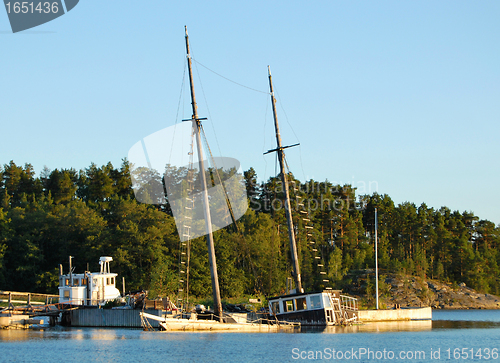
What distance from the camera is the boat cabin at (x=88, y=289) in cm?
5819

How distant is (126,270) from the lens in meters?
83.3

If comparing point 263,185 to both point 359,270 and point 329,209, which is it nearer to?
point 329,209

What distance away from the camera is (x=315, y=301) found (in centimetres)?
4931

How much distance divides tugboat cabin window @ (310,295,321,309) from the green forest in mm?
4127

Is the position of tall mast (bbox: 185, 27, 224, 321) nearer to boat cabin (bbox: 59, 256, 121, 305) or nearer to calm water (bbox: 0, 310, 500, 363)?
calm water (bbox: 0, 310, 500, 363)

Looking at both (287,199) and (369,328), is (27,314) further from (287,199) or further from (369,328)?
(369,328)

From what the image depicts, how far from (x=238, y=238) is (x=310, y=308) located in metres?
47.8

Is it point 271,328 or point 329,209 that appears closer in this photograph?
point 271,328

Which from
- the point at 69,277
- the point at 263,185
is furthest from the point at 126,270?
the point at 263,185

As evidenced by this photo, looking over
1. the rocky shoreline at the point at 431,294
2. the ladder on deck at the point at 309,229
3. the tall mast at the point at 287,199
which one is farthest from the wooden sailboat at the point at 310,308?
the rocky shoreline at the point at 431,294

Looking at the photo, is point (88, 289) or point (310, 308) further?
point (88, 289)

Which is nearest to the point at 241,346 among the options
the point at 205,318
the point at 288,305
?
the point at 205,318

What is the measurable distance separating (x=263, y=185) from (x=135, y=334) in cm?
7797

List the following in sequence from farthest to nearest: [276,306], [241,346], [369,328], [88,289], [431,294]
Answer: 1. [431,294]
2. [88,289]
3. [369,328]
4. [276,306]
5. [241,346]
